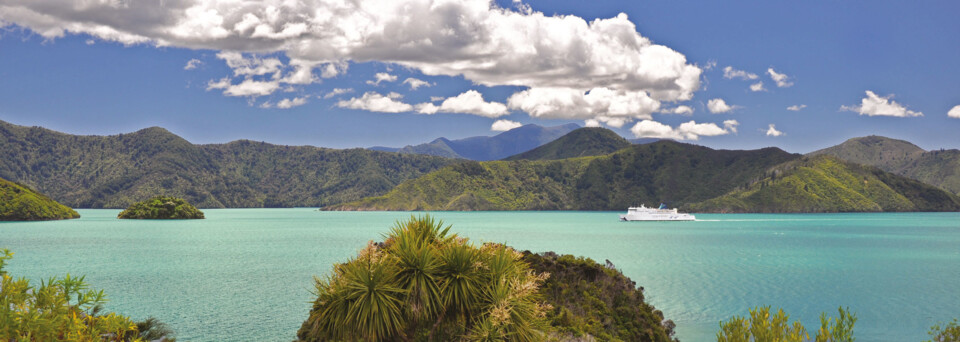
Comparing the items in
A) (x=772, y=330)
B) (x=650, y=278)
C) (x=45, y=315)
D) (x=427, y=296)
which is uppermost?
(x=45, y=315)

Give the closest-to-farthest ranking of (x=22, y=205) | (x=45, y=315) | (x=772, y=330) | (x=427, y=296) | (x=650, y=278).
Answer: (x=45, y=315) → (x=772, y=330) → (x=427, y=296) → (x=650, y=278) → (x=22, y=205)

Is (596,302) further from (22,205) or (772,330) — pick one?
(22,205)

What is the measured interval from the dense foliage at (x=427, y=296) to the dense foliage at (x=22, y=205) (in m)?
201

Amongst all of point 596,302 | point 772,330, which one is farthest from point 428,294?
point 596,302

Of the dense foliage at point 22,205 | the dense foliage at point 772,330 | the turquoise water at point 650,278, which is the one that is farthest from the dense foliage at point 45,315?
the dense foliage at point 22,205

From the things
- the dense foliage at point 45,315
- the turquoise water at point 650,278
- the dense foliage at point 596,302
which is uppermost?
the dense foliage at point 45,315

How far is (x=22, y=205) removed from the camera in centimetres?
17250

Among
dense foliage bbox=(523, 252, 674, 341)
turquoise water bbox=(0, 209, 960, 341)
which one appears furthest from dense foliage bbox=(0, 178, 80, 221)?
dense foliage bbox=(523, 252, 674, 341)

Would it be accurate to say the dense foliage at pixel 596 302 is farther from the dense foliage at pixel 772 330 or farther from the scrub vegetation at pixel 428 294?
the dense foliage at pixel 772 330

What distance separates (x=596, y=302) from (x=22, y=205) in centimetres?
20124

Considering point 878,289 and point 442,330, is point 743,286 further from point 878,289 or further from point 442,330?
point 442,330

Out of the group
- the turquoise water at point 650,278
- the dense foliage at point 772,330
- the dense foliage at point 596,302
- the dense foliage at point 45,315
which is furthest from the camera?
the turquoise water at point 650,278

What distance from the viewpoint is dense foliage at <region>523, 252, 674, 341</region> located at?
22.8m

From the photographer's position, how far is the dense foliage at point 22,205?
169750mm
